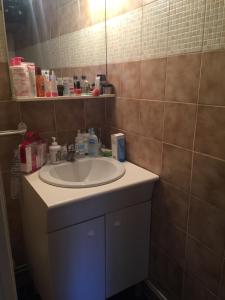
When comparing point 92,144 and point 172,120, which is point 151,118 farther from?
point 92,144

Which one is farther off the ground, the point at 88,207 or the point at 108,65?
the point at 108,65

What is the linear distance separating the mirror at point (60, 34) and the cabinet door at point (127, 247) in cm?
89

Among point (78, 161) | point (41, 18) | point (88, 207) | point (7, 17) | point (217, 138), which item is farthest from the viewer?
point (78, 161)

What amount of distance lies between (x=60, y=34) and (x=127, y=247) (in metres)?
1.31

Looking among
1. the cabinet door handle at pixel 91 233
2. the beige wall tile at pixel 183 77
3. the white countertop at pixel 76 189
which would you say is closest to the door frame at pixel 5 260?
the white countertop at pixel 76 189

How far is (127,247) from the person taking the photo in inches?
52.9

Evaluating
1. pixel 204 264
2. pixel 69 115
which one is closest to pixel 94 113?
pixel 69 115

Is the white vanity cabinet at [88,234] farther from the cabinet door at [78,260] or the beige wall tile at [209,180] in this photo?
the beige wall tile at [209,180]

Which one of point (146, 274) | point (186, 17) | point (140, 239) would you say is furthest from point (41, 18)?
point (146, 274)

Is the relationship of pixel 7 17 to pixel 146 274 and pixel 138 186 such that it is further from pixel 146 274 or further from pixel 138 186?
pixel 146 274

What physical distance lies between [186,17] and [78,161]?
3.12 ft

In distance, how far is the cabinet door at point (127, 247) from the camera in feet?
4.13

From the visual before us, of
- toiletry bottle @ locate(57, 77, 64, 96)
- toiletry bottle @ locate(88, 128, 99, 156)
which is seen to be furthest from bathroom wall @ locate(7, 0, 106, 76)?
toiletry bottle @ locate(88, 128, 99, 156)

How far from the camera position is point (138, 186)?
1231mm
